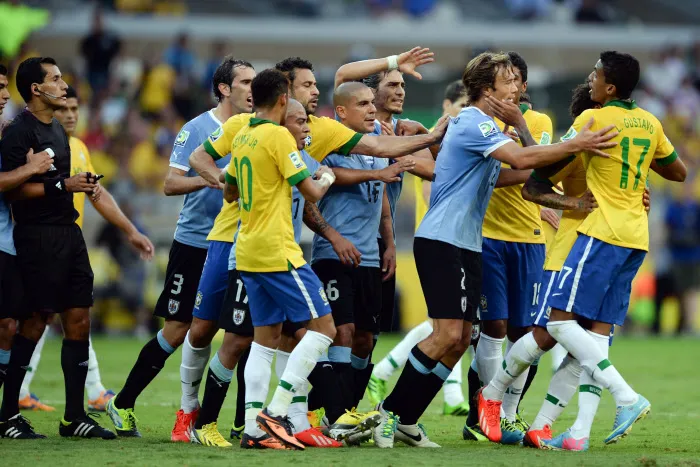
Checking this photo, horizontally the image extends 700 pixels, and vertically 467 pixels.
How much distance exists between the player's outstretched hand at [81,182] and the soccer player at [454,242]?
2.36m

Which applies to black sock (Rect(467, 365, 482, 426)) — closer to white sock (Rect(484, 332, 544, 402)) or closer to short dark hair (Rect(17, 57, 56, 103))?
white sock (Rect(484, 332, 544, 402))

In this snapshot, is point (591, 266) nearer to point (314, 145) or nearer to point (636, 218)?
point (636, 218)

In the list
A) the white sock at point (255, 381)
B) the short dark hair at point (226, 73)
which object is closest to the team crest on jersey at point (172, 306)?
the white sock at point (255, 381)

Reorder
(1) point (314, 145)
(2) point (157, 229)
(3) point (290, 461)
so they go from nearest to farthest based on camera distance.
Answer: (3) point (290, 461), (1) point (314, 145), (2) point (157, 229)

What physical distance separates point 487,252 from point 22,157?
3.53 metres

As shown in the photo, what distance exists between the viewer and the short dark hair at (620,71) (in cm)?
776

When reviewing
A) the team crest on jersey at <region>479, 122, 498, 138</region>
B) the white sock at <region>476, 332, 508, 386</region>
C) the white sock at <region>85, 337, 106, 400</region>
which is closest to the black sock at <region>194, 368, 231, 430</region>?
the white sock at <region>476, 332, 508, 386</region>

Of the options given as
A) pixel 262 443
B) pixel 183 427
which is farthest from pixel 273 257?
pixel 183 427

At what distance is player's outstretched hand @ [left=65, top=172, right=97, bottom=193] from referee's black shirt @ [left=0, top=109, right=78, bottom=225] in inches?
4.7

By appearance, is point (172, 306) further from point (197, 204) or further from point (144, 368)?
point (197, 204)

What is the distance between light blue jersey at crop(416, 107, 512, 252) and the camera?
7.86 m

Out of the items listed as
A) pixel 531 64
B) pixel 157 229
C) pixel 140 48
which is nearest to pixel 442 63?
pixel 531 64

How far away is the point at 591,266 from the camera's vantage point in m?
7.64

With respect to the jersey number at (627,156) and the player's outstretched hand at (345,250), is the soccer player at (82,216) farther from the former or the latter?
the jersey number at (627,156)
